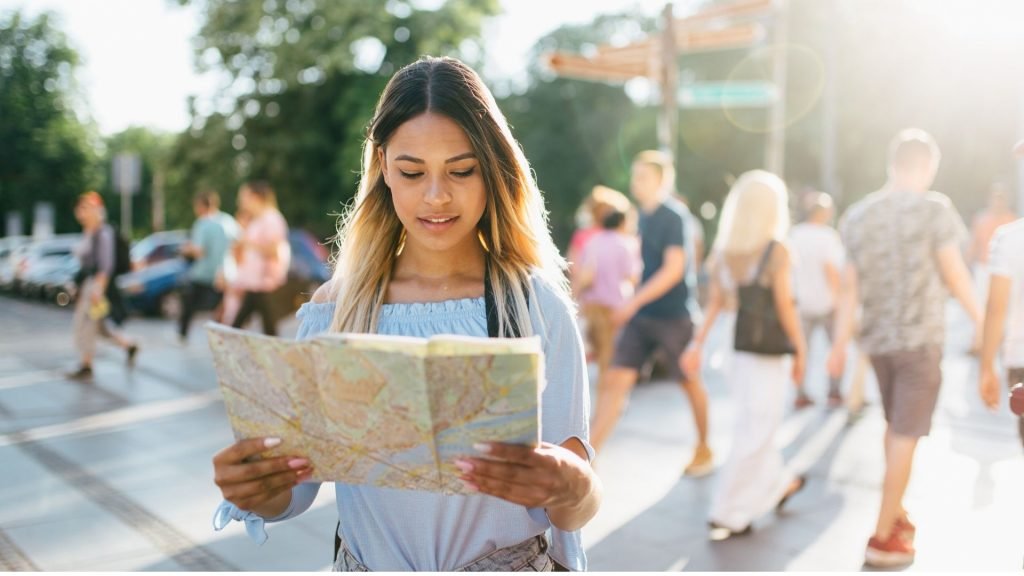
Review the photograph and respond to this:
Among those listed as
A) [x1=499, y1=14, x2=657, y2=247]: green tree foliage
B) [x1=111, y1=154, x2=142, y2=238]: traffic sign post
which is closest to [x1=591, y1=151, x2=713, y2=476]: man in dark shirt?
[x1=111, y1=154, x2=142, y2=238]: traffic sign post

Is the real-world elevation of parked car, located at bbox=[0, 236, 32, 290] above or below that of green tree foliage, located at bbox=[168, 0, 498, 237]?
below

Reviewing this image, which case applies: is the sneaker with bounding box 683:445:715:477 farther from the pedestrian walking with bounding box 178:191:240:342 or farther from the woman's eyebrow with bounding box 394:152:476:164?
the pedestrian walking with bounding box 178:191:240:342

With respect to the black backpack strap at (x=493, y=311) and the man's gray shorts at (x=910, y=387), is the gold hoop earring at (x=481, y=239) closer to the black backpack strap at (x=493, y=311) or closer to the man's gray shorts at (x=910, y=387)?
the black backpack strap at (x=493, y=311)

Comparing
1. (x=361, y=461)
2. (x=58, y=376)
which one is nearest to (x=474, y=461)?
(x=361, y=461)

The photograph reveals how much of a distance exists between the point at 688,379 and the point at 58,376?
730 cm

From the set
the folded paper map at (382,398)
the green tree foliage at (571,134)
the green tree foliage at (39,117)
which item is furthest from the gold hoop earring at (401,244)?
the green tree foliage at (39,117)

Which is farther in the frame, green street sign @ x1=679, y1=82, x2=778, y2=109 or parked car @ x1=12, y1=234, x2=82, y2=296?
parked car @ x1=12, y1=234, x2=82, y2=296

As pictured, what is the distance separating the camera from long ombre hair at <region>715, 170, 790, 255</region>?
5539mm

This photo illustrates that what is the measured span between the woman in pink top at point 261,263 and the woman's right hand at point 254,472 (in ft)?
28.7

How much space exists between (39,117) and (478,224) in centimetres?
4232

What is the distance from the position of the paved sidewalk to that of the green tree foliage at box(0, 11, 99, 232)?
32.4m

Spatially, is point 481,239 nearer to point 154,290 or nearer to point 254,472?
point 254,472

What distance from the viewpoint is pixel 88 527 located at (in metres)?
5.20

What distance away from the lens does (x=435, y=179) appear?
189cm
